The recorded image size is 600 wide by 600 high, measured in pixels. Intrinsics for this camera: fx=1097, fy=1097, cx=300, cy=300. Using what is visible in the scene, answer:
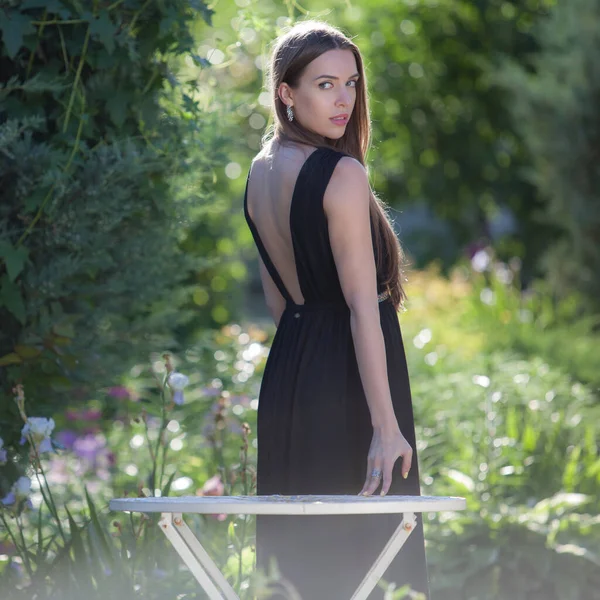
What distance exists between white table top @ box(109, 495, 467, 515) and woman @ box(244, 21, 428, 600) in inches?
13.3

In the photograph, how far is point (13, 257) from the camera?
323cm

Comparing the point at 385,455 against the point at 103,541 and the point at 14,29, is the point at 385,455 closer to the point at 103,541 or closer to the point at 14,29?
the point at 103,541

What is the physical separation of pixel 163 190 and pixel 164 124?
221mm

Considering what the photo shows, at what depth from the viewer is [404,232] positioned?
14.6 m

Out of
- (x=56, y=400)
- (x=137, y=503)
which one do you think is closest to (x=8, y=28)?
(x=56, y=400)

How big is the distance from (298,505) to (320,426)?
647 millimetres

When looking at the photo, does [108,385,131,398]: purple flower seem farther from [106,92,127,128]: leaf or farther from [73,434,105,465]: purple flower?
[106,92,127,128]: leaf

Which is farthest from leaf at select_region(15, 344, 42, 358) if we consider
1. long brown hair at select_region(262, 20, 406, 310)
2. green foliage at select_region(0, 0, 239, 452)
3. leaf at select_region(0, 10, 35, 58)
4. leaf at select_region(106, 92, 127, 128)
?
long brown hair at select_region(262, 20, 406, 310)

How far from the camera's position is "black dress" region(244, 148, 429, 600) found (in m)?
2.58

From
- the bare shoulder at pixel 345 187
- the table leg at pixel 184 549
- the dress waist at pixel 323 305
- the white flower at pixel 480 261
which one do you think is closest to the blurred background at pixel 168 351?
the table leg at pixel 184 549

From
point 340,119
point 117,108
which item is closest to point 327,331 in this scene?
point 340,119

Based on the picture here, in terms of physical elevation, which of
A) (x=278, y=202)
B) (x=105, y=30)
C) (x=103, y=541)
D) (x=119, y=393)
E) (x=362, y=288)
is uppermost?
(x=105, y=30)

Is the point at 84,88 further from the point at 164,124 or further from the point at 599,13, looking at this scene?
the point at 599,13

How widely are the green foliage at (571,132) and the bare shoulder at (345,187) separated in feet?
21.1
